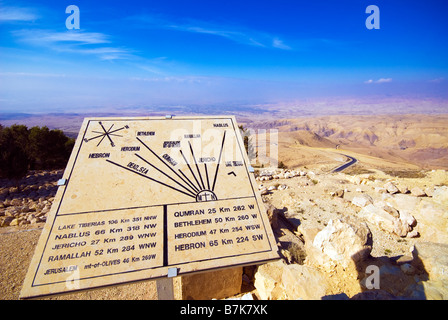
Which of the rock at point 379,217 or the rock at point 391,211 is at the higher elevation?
the rock at point 391,211

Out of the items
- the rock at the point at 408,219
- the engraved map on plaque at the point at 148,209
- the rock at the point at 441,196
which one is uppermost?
the engraved map on plaque at the point at 148,209

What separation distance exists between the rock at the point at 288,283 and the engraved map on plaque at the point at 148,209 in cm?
100

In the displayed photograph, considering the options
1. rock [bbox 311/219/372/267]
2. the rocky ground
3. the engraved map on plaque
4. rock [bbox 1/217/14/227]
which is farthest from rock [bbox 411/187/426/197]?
rock [bbox 1/217/14/227]

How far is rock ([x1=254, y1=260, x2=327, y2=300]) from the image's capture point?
299 cm

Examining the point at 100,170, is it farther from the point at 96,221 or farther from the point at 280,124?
the point at 280,124

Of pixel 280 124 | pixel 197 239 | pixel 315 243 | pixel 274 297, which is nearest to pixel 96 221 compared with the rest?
pixel 197 239

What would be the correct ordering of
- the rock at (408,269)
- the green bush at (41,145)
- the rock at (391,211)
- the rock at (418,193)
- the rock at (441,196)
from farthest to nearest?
the green bush at (41,145) < the rock at (418,193) < the rock at (391,211) < the rock at (441,196) < the rock at (408,269)

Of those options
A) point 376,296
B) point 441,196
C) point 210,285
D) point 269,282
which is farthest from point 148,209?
point 441,196

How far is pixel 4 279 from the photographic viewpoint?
3.99m

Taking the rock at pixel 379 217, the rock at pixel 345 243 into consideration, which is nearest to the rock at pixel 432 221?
the rock at pixel 379 217

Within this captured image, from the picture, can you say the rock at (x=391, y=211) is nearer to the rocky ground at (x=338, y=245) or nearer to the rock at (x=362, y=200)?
the rocky ground at (x=338, y=245)

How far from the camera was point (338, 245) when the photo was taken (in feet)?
13.7

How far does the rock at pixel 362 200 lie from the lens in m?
7.63
